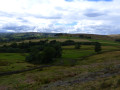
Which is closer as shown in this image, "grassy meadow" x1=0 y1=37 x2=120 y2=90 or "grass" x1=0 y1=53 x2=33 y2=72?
"grassy meadow" x1=0 y1=37 x2=120 y2=90

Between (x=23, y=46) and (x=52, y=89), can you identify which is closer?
(x=52, y=89)

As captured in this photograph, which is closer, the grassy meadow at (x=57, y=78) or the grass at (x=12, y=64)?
the grassy meadow at (x=57, y=78)

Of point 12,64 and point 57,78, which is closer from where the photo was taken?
point 57,78

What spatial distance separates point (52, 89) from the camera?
2578 centimetres

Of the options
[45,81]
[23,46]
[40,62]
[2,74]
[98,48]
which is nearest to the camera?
[45,81]

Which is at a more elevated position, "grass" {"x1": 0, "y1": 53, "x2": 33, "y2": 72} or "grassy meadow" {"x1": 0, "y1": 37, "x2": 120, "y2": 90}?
"grassy meadow" {"x1": 0, "y1": 37, "x2": 120, "y2": 90}

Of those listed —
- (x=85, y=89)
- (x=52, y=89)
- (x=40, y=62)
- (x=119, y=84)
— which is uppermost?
(x=119, y=84)

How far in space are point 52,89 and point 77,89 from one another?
5.65 metres

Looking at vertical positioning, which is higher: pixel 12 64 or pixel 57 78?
pixel 57 78

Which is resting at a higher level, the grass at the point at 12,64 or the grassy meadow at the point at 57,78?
the grassy meadow at the point at 57,78

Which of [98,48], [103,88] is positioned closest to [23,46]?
[98,48]

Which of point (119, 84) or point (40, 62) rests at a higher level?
point (119, 84)

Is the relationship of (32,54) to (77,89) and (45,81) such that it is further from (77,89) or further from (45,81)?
(77,89)

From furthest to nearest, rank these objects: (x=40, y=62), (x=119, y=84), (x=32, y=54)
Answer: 1. (x=32, y=54)
2. (x=40, y=62)
3. (x=119, y=84)
